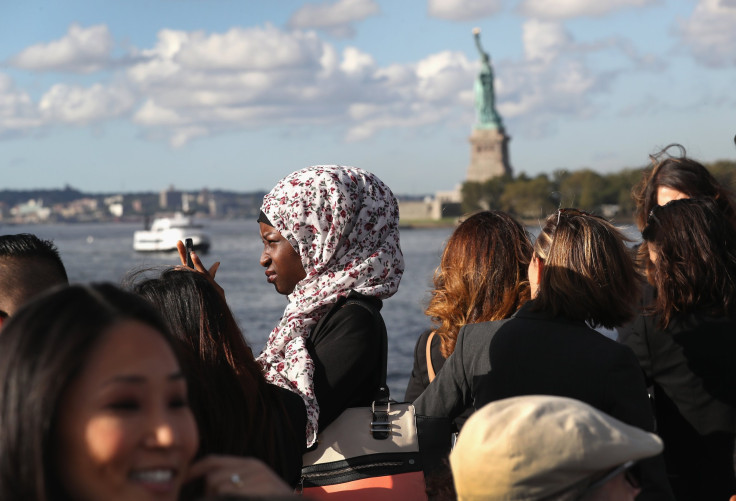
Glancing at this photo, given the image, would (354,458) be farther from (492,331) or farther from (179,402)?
(179,402)

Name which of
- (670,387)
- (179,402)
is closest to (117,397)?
(179,402)

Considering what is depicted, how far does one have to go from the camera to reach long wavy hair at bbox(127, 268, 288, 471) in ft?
6.95

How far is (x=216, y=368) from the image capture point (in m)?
2.16

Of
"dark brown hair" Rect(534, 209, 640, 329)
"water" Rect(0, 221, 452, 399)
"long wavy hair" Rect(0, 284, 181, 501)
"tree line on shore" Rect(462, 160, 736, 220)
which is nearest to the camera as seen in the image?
"long wavy hair" Rect(0, 284, 181, 501)

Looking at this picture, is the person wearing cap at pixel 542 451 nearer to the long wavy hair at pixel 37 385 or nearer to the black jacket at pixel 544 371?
the long wavy hair at pixel 37 385

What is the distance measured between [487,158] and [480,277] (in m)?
91.8

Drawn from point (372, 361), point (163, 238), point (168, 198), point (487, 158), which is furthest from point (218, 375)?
point (168, 198)

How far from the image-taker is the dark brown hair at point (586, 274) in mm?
2533

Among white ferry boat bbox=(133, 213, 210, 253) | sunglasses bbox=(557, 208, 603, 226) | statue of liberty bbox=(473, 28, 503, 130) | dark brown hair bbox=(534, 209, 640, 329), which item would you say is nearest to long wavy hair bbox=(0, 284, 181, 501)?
dark brown hair bbox=(534, 209, 640, 329)

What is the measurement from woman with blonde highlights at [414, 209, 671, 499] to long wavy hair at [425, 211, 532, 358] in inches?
13.9

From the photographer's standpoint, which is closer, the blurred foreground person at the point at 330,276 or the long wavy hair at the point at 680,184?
the blurred foreground person at the point at 330,276

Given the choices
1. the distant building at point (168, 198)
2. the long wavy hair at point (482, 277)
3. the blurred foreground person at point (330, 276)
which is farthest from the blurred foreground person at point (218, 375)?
the distant building at point (168, 198)

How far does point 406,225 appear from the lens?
9881 cm

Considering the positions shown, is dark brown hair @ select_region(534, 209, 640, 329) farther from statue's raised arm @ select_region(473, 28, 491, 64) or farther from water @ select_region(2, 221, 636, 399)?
statue's raised arm @ select_region(473, 28, 491, 64)
